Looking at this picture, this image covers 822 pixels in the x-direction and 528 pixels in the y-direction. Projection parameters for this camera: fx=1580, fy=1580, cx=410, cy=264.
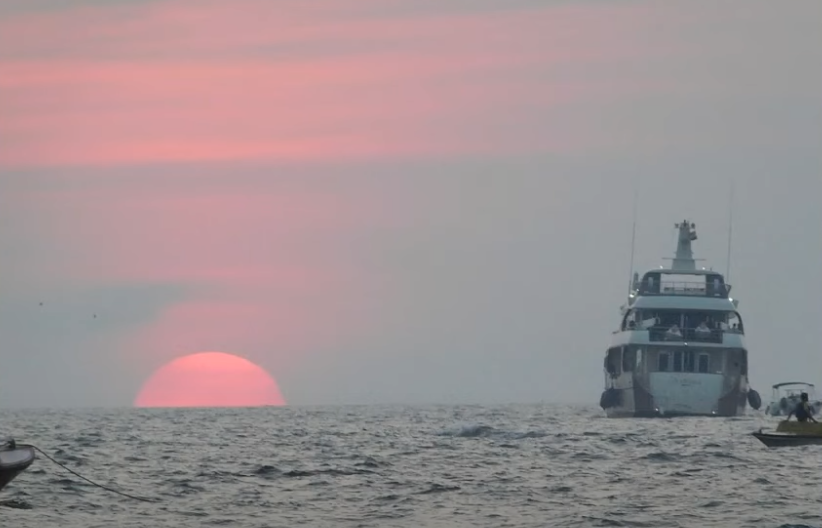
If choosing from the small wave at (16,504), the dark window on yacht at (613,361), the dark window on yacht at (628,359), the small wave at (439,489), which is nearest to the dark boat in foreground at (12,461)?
the small wave at (16,504)

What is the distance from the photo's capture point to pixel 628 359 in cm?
Result: 11806

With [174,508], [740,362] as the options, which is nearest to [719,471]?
[174,508]

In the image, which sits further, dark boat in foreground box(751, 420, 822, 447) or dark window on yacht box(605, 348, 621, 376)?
dark window on yacht box(605, 348, 621, 376)

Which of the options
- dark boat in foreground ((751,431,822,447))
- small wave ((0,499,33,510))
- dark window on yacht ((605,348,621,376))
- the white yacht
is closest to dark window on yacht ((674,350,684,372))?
the white yacht

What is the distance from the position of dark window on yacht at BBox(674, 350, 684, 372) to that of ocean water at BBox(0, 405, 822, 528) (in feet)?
120

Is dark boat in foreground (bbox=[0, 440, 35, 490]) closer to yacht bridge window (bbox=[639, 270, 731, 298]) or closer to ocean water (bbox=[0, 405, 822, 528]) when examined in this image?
ocean water (bbox=[0, 405, 822, 528])

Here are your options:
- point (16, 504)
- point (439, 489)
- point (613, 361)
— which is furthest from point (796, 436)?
point (613, 361)

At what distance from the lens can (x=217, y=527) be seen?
127ft

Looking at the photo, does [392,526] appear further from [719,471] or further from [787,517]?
[719,471]

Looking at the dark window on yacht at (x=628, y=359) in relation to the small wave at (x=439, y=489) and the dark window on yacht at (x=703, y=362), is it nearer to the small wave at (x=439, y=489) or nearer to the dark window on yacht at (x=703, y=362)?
the dark window on yacht at (x=703, y=362)

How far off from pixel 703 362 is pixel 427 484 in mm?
68117

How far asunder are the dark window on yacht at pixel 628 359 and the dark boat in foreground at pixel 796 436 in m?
56.3

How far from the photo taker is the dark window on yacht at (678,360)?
11425cm

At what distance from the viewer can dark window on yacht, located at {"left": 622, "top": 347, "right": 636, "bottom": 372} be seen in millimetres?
116688
